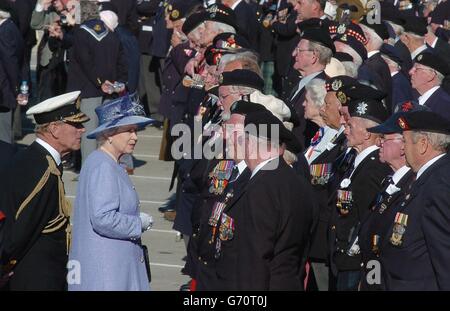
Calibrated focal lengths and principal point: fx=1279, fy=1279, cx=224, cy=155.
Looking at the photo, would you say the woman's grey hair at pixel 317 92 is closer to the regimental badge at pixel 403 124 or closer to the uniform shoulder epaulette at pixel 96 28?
the regimental badge at pixel 403 124

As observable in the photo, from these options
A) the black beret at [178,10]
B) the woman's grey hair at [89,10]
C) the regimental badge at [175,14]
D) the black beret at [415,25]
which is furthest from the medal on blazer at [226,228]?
the woman's grey hair at [89,10]

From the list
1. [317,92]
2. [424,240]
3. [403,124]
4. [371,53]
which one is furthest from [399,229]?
[371,53]

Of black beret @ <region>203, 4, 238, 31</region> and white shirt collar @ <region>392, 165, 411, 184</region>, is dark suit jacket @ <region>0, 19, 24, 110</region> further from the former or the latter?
white shirt collar @ <region>392, 165, 411, 184</region>

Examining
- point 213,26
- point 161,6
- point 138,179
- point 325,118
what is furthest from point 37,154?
point 161,6

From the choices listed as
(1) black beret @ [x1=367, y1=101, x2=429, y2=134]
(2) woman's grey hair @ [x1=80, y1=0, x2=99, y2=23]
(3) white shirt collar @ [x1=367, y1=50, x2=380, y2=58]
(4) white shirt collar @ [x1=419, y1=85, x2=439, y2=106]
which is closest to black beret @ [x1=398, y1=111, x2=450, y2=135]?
(1) black beret @ [x1=367, y1=101, x2=429, y2=134]

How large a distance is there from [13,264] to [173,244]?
501 cm

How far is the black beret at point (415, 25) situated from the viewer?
1477 cm

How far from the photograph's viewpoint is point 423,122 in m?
8.19

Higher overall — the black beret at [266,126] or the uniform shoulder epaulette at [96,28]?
the black beret at [266,126]

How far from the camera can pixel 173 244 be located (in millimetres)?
13609

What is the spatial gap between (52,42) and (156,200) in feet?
10.2

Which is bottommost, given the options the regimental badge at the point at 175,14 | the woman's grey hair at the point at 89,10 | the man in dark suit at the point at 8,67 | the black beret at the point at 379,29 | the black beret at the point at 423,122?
the man in dark suit at the point at 8,67

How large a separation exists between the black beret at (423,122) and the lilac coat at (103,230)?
75.4 inches

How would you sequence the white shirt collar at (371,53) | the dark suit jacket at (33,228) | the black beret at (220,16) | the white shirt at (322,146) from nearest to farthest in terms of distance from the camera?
1. the dark suit jacket at (33,228)
2. the white shirt at (322,146)
3. the black beret at (220,16)
4. the white shirt collar at (371,53)
